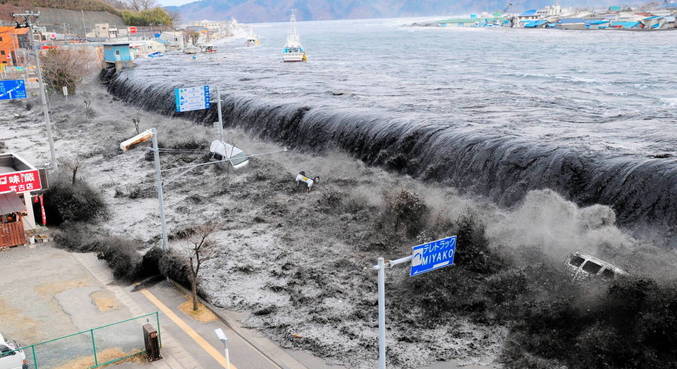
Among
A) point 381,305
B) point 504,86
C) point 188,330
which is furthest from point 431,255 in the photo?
point 504,86

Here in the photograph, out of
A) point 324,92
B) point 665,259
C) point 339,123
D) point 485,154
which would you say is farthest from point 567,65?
point 665,259

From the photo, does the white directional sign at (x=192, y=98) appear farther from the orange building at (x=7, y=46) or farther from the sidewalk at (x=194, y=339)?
the orange building at (x=7, y=46)

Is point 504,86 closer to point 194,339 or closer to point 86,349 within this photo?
point 194,339

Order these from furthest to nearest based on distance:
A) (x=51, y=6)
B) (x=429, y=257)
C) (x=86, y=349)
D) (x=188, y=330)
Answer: (x=51, y=6) < (x=188, y=330) < (x=86, y=349) < (x=429, y=257)

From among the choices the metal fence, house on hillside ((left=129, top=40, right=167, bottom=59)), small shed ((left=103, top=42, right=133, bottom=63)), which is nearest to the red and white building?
the metal fence

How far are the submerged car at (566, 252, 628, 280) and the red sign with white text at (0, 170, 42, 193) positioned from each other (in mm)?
24016

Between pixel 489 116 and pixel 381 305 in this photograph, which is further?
pixel 489 116

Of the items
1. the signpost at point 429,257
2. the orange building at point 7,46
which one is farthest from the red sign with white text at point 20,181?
the orange building at point 7,46

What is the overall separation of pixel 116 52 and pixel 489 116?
66490 mm

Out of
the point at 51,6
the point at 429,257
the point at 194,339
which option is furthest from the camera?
the point at 51,6

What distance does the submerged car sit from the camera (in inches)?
827

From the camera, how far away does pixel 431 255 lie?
40.4 ft

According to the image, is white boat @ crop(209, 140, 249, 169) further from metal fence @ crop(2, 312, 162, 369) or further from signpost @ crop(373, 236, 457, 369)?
signpost @ crop(373, 236, 457, 369)

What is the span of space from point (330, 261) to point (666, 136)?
22.0 meters
